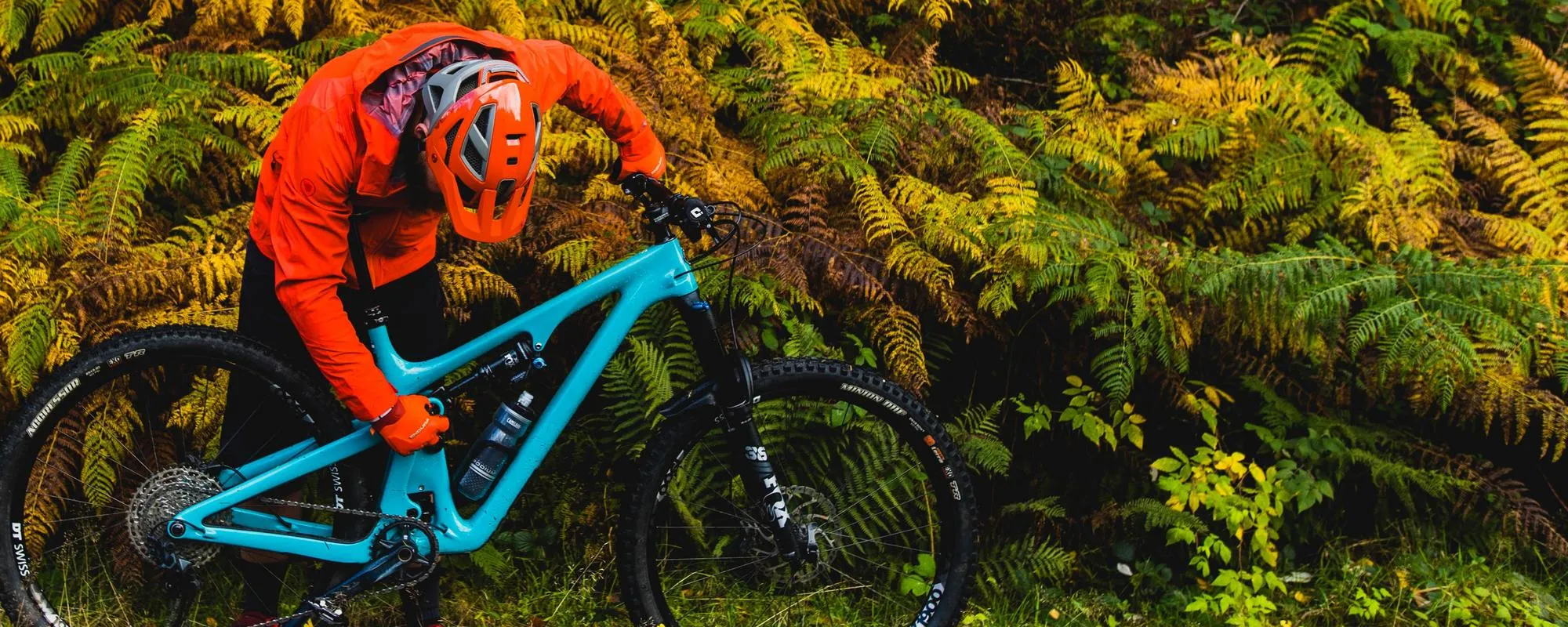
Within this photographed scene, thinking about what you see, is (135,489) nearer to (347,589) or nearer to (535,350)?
(347,589)

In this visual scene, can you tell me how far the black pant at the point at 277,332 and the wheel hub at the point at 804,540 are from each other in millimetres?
1269

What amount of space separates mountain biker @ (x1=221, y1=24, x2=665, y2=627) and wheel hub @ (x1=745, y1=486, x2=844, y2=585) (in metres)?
1.16

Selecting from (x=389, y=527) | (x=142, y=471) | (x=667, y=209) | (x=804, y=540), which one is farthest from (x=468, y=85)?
(x=142, y=471)

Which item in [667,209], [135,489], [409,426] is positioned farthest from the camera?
[135,489]

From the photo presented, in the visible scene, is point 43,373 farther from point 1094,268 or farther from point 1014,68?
point 1014,68

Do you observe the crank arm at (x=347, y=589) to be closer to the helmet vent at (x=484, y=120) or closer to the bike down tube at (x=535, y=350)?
the bike down tube at (x=535, y=350)

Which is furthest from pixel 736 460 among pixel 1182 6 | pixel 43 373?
pixel 1182 6

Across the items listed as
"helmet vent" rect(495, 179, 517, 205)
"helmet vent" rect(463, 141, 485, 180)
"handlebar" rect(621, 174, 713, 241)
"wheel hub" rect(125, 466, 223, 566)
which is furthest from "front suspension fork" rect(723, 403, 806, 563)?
"wheel hub" rect(125, 466, 223, 566)

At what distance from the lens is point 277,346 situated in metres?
3.32

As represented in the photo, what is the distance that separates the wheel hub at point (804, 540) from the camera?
3.61 meters

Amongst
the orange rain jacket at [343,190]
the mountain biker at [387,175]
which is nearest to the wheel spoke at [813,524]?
the mountain biker at [387,175]

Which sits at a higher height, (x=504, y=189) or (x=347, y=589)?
(x=504, y=189)

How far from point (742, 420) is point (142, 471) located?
214 centimetres

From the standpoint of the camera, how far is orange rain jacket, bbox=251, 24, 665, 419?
9.04ft
